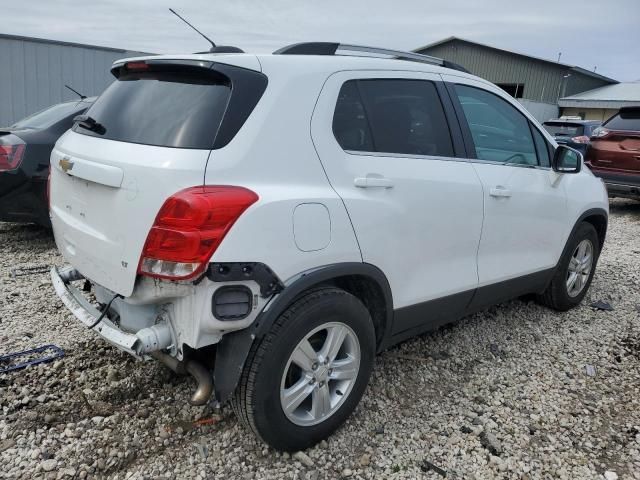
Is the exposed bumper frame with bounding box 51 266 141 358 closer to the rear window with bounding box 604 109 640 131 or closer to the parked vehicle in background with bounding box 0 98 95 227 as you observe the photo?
the parked vehicle in background with bounding box 0 98 95 227

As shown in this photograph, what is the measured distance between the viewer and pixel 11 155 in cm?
491

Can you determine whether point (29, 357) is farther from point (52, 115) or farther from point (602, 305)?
point (602, 305)

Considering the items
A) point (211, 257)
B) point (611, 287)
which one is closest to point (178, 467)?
point (211, 257)

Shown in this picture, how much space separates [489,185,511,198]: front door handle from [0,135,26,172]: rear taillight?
14.1 ft

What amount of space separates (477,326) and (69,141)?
3.12m

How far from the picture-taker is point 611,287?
5.17 metres

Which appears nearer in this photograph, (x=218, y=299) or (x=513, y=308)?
(x=218, y=299)

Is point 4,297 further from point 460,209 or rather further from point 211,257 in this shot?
point 460,209

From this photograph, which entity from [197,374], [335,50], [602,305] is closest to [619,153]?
[602,305]

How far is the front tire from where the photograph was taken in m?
2.22

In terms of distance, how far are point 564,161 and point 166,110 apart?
2.89 m

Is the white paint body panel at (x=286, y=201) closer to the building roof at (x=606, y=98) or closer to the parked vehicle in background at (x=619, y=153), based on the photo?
the parked vehicle in background at (x=619, y=153)

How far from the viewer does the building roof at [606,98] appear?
28.8m

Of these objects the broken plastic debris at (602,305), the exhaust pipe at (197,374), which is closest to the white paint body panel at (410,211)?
the exhaust pipe at (197,374)
